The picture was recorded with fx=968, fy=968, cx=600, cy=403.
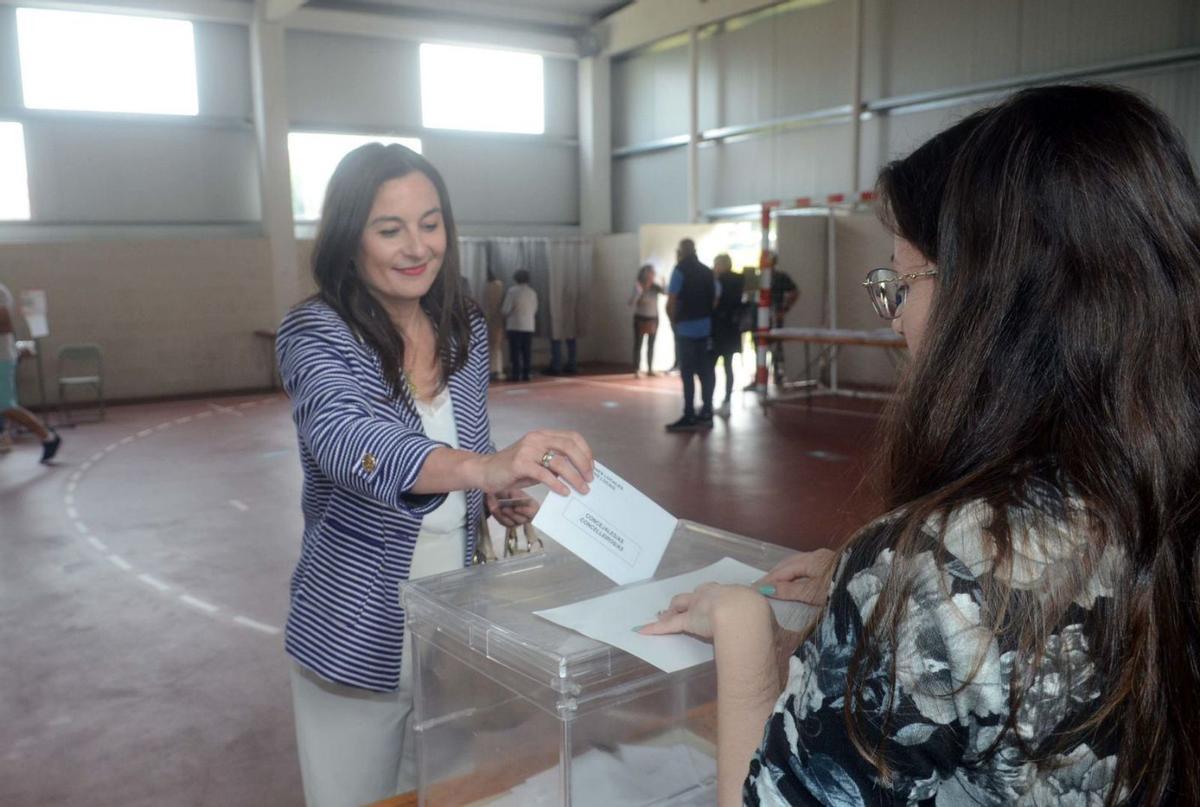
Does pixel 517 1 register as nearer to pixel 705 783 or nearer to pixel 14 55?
pixel 14 55

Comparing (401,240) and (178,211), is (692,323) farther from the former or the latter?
(178,211)

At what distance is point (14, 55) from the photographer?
34.3ft

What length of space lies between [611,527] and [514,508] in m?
0.55

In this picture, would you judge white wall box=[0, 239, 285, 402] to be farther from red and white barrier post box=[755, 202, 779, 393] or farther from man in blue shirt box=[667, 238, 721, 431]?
red and white barrier post box=[755, 202, 779, 393]

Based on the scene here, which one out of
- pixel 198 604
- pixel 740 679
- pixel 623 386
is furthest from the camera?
pixel 623 386

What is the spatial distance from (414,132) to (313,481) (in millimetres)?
12463

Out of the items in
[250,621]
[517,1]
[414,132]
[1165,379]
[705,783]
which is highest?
[517,1]

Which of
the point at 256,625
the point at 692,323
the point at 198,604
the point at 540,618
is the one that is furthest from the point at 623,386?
the point at 540,618

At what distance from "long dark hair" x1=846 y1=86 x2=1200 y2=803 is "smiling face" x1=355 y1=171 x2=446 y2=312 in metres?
0.98

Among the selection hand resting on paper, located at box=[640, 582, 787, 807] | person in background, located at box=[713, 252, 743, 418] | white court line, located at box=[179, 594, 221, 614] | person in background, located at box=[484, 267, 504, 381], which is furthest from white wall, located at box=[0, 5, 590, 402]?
hand resting on paper, located at box=[640, 582, 787, 807]

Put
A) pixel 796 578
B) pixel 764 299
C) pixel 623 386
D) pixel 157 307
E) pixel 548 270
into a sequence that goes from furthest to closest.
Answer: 1. pixel 548 270
2. pixel 623 386
3. pixel 157 307
4. pixel 764 299
5. pixel 796 578

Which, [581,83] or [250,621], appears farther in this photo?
[581,83]

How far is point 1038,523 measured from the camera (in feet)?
2.00

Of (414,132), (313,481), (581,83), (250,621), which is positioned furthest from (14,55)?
(313,481)
